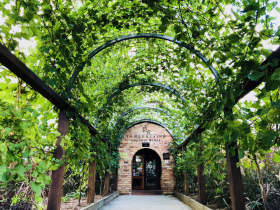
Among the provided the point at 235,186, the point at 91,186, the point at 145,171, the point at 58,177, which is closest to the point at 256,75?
the point at 235,186

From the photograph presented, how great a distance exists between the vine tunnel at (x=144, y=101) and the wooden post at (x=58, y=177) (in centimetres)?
1

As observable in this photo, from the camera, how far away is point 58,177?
8.28ft

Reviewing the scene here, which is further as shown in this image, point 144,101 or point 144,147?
point 144,147

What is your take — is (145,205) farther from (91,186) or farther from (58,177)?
(58,177)

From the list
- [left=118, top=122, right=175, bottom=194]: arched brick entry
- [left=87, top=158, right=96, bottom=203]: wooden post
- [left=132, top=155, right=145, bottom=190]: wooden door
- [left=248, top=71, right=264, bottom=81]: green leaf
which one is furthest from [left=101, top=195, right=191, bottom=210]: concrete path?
[left=248, top=71, right=264, bottom=81]: green leaf

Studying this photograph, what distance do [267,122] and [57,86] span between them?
207 centimetres

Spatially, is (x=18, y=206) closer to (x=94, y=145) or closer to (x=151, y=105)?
(x=94, y=145)

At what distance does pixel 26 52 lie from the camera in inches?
68.1

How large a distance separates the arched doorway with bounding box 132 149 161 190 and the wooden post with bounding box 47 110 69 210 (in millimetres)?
8711

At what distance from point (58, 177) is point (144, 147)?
800 cm

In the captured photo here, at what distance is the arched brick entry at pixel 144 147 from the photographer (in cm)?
960

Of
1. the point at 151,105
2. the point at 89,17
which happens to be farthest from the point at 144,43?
the point at 151,105

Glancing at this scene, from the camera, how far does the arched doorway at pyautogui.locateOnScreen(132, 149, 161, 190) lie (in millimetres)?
10773

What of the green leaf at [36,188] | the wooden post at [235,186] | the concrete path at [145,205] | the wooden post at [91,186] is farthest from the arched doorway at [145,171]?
the green leaf at [36,188]
